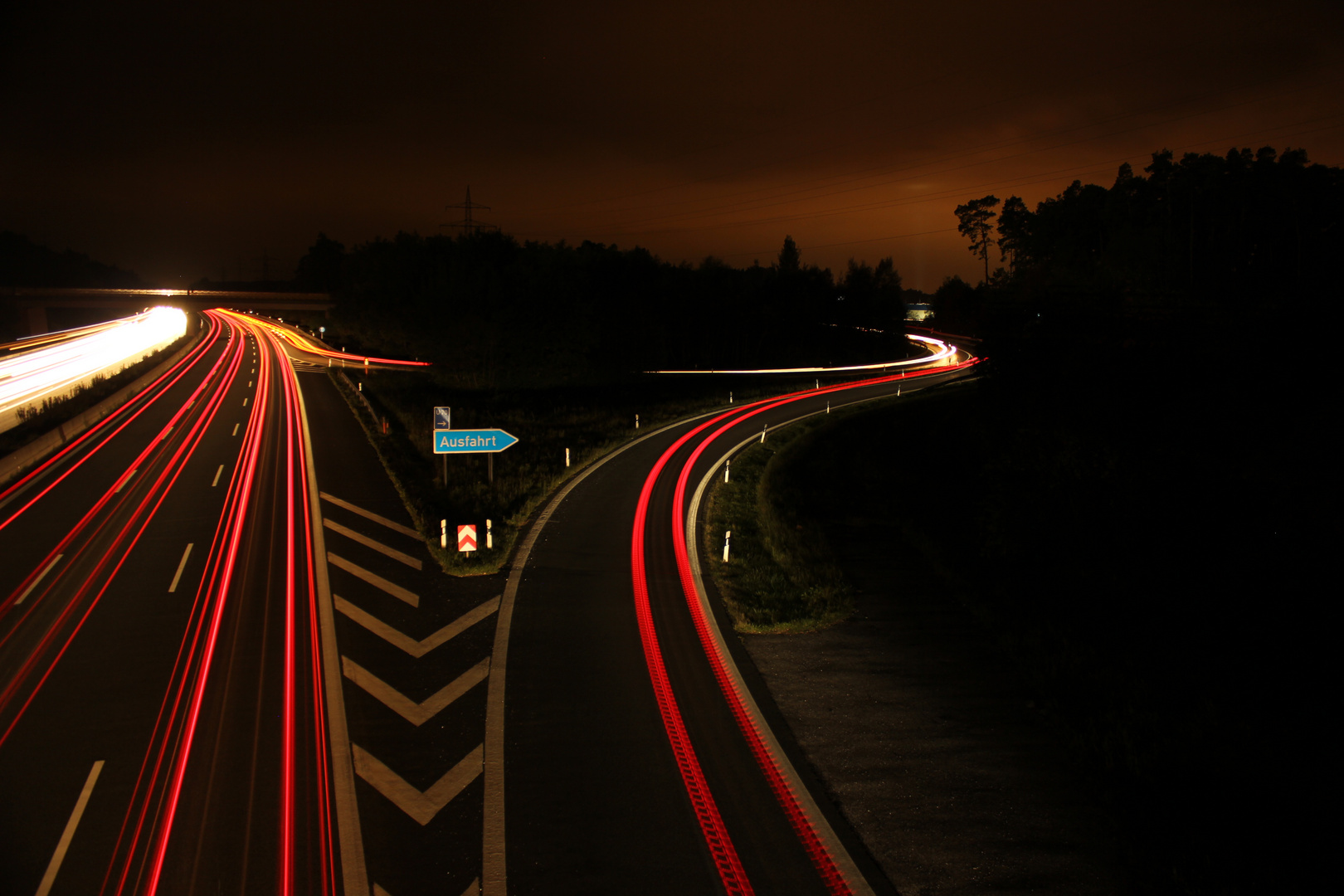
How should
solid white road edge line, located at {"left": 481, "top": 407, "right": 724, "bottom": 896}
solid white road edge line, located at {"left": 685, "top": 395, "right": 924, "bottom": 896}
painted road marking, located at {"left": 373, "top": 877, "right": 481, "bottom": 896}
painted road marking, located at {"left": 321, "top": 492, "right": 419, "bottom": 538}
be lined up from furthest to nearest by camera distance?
painted road marking, located at {"left": 321, "top": 492, "right": 419, "bottom": 538}, solid white road edge line, located at {"left": 685, "top": 395, "right": 924, "bottom": 896}, solid white road edge line, located at {"left": 481, "top": 407, "right": 724, "bottom": 896}, painted road marking, located at {"left": 373, "top": 877, "right": 481, "bottom": 896}

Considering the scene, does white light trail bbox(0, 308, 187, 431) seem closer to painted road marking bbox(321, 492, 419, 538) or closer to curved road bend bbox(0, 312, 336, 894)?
curved road bend bbox(0, 312, 336, 894)

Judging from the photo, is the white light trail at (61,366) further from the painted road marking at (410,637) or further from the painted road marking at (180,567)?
the painted road marking at (410,637)

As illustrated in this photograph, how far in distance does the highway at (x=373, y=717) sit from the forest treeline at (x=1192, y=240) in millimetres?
15683

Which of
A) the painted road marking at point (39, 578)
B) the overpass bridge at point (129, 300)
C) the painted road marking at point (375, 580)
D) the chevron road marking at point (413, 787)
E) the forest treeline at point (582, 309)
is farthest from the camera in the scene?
the overpass bridge at point (129, 300)

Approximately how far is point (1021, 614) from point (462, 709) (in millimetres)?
11366

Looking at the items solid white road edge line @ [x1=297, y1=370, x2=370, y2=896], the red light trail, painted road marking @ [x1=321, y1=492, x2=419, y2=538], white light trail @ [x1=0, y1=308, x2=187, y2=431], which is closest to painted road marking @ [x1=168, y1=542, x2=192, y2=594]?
solid white road edge line @ [x1=297, y1=370, x2=370, y2=896]

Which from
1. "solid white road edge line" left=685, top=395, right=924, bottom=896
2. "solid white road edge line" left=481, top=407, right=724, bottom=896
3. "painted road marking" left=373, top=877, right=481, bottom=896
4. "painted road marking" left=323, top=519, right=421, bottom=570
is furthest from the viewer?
"painted road marking" left=323, top=519, right=421, bottom=570

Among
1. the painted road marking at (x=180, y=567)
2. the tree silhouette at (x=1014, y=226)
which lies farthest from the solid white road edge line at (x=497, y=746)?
the tree silhouette at (x=1014, y=226)

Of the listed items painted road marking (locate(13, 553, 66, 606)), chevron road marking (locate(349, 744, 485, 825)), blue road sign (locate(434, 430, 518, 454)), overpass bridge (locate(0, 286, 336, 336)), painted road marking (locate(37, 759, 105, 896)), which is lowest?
Answer: painted road marking (locate(37, 759, 105, 896))

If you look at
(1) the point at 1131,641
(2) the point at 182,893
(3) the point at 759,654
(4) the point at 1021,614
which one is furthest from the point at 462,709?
(1) the point at 1131,641

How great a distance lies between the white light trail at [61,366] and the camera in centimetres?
3522

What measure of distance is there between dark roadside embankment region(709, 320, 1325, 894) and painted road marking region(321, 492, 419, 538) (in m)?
10.3

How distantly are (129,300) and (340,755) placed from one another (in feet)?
394

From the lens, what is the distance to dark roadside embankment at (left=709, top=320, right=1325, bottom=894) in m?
7.87
